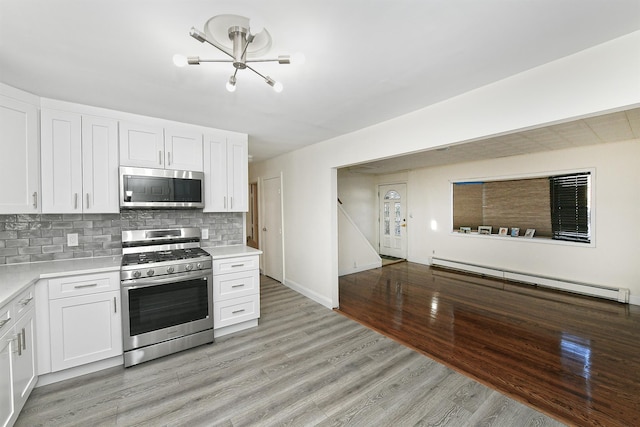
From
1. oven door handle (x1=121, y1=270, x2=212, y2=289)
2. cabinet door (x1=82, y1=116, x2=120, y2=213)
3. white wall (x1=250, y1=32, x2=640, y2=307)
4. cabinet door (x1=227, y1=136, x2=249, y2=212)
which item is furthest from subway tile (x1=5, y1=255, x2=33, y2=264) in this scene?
white wall (x1=250, y1=32, x2=640, y2=307)

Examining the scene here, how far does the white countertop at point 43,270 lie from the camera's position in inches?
71.5

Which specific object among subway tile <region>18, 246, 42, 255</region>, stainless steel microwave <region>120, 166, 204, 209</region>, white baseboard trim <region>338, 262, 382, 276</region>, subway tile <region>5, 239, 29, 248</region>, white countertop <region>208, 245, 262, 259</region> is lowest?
white baseboard trim <region>338, 262, 382, 276</region>

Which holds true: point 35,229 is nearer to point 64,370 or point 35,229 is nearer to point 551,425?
point 64,370

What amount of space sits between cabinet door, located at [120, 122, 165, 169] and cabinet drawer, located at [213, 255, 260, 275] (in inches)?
51.0

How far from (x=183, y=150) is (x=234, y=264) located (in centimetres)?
150

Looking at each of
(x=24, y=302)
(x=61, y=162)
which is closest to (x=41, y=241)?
(x=61, y=162)

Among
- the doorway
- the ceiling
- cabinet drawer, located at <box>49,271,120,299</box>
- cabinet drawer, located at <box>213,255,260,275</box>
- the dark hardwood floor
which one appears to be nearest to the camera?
the ceiling

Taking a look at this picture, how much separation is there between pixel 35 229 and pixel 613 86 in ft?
15.7

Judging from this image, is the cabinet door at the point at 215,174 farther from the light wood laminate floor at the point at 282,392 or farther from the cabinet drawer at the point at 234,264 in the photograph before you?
the light wood laminate floor at the point at 282,392

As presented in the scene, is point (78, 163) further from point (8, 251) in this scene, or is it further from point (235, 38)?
point (235, 38)

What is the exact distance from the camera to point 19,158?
2.20 m

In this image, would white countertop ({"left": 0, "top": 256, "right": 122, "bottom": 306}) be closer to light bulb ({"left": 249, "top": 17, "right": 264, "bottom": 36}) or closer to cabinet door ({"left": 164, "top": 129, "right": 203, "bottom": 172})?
cabinet door ({"left": 164, "top": 129, "right": 203, "bottom": 172})

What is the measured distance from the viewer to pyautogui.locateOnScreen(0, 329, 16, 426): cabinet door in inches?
61.1

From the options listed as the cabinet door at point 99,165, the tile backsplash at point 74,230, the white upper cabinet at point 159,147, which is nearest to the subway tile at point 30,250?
the tile backsplash at point 74,230
